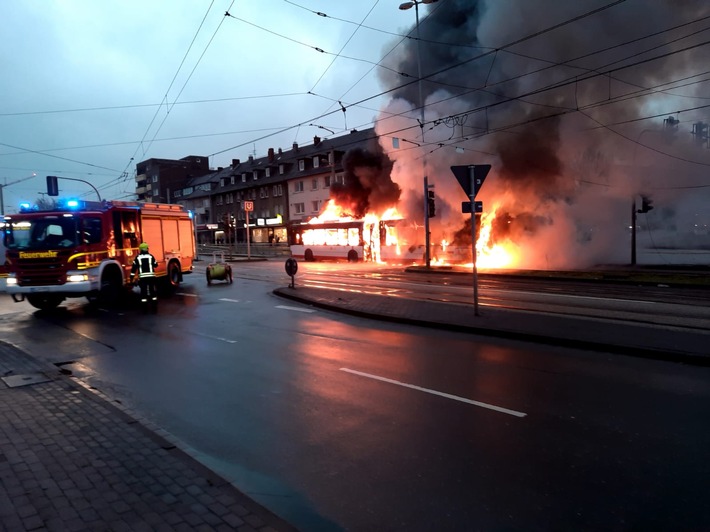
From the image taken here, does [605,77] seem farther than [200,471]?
Yes

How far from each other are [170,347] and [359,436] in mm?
4897

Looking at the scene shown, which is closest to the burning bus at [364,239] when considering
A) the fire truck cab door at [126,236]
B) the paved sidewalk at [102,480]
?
the fire truck cab door at [126,236]

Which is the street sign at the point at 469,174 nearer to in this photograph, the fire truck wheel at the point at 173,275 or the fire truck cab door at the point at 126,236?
the fire truck cab door at the point at 126,236

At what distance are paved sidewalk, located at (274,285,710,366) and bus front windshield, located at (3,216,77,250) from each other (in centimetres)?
655

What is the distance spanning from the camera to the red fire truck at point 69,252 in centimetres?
1216

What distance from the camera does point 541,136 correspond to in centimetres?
2359

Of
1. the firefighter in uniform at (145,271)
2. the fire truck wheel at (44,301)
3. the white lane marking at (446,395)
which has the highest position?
the firefighter in uniform at (145,271)

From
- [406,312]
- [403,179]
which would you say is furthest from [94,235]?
[403,179]

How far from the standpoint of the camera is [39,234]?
12.3 metres

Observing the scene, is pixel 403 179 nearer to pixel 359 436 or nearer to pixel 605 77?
pixel 605 77

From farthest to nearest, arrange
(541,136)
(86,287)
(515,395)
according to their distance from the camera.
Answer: (541,136)
(86,287)
(515,395)

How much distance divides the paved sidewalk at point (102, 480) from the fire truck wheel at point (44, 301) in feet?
30.6

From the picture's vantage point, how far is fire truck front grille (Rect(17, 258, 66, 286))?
12.1 m

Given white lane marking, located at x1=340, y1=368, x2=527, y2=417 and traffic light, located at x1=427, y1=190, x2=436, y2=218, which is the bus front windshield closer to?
white lane marking, located at x1=340, y1=368, x2=527, y2=417
